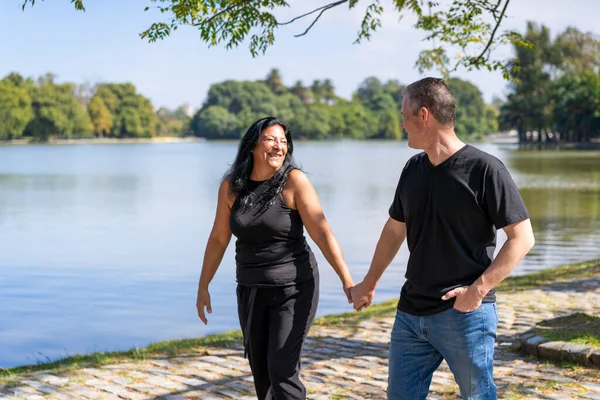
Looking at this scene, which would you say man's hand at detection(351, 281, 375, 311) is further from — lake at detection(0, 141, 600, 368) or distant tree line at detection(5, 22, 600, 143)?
distant tree line at detection(5, 22, 600, 143)

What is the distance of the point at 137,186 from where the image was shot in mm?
43750

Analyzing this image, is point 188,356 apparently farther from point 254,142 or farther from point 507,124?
point 507,124

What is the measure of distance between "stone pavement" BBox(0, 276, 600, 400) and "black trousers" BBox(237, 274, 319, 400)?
1.43 meters

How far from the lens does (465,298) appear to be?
3412mm

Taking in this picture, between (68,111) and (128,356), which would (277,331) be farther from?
(68,111)

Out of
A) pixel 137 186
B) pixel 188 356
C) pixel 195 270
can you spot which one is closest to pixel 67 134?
pixel 137 186

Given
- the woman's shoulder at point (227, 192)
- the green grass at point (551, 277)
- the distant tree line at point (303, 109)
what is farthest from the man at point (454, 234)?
the distant tree line at point (303, 109)

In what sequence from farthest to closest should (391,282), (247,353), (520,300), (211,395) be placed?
(391,282), (520,300), (211,395), (247,353)

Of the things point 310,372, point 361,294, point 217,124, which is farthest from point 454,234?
point 217,124

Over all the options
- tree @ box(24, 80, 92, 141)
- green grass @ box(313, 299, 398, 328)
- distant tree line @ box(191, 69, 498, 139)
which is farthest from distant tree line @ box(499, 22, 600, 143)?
green grass @ box(313, 299, 398, 328)

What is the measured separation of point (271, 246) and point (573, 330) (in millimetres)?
3823

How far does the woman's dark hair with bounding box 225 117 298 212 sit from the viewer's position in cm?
449

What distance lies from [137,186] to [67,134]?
114 meters

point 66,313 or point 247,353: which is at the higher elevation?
point 247,353
